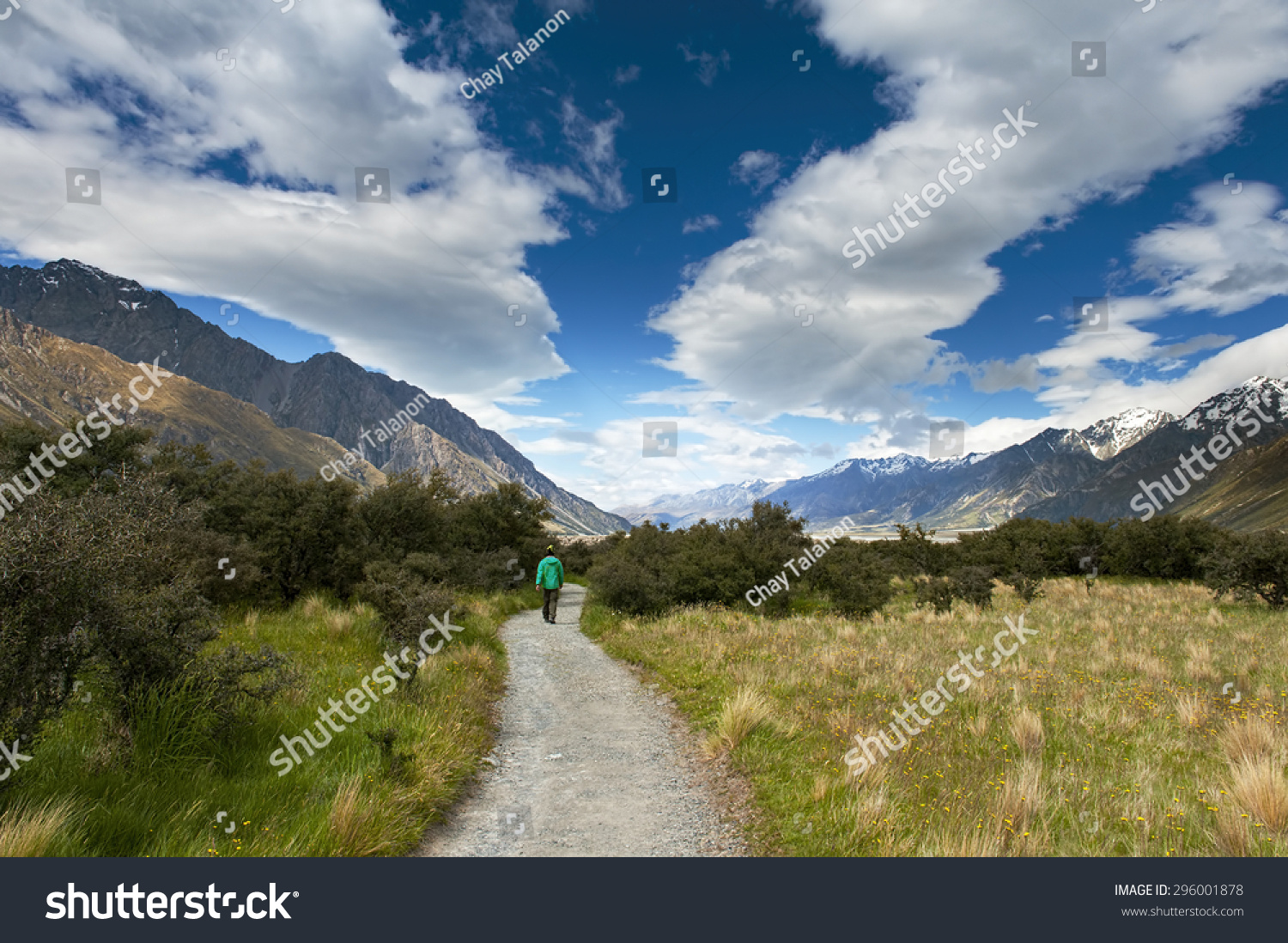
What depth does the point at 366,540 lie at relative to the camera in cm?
2112

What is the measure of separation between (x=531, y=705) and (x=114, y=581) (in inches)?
280

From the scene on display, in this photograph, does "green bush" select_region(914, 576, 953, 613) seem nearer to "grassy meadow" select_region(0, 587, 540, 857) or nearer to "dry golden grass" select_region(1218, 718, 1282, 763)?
"dry golden grass" select_region(1218, 718, 1282, 763)

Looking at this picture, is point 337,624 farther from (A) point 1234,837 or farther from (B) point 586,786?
(A) point 1234,837

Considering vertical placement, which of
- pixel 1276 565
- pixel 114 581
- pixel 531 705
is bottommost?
pixel 531 705

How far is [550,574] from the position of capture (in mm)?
21484

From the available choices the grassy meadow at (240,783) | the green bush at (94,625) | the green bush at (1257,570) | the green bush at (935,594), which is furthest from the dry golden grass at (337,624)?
the green bush at (1257,570)

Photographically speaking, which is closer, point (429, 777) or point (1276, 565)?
point (429, 777)

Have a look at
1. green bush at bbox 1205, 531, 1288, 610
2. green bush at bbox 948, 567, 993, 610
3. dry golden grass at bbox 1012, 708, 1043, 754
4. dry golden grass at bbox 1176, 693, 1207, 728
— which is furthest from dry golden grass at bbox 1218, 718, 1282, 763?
green bush at bbox 1205, 531, 1288, 610

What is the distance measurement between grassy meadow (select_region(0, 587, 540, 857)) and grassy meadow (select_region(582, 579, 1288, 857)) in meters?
3.62

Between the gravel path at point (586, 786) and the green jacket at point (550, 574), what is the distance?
901 centimetres

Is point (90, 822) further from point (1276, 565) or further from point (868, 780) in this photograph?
point (1276, 565)

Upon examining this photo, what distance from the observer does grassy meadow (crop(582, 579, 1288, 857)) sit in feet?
16.7

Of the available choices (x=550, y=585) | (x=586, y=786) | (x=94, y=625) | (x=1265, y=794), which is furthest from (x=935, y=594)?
(x=94, y=625)
